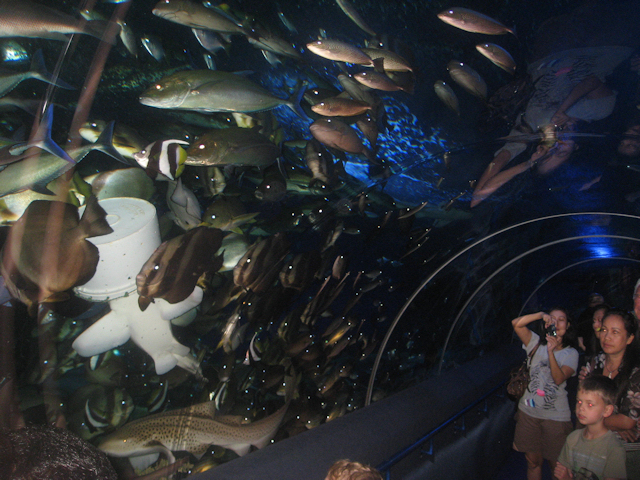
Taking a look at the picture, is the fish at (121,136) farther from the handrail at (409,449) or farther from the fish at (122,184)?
the handrail at (409,449)

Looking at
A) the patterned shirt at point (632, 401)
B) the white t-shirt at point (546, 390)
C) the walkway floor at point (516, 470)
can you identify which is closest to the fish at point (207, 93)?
the patterned shirt at point (632, 401)

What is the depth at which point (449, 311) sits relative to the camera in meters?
6.32

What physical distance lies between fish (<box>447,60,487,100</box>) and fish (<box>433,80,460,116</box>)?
9 centimetres

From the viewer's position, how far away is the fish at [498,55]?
2772 millimetres

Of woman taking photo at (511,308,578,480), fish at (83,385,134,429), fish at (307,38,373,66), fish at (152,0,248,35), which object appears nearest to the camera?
fish at (152,0,248,35)

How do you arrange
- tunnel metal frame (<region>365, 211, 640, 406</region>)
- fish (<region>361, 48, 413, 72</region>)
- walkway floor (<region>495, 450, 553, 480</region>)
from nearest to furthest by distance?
fish (<region>361, 48, 413, 72</region>) → walkway floor (<region>495, 450, 553, 480</region>) → tunnel metal frame (<region>365, 211, 640, 406</region>)

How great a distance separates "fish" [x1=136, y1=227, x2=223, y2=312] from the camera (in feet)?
7.88

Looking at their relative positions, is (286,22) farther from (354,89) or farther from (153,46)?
(153,46)

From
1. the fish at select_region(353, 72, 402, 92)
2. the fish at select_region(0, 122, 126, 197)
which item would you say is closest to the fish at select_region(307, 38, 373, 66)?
the fish at select_region(353, 72, 402, 92)

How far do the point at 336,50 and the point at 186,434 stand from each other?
306cm

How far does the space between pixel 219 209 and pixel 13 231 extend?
1.15m

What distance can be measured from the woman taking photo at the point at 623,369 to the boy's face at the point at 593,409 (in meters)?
0.14

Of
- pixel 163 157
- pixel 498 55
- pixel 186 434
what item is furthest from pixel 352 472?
pixel 498 55

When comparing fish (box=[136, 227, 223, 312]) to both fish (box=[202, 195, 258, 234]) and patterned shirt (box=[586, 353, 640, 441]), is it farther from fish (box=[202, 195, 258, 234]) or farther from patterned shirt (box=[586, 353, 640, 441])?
patterned shirt (box=[586, 353, 640, 441])
